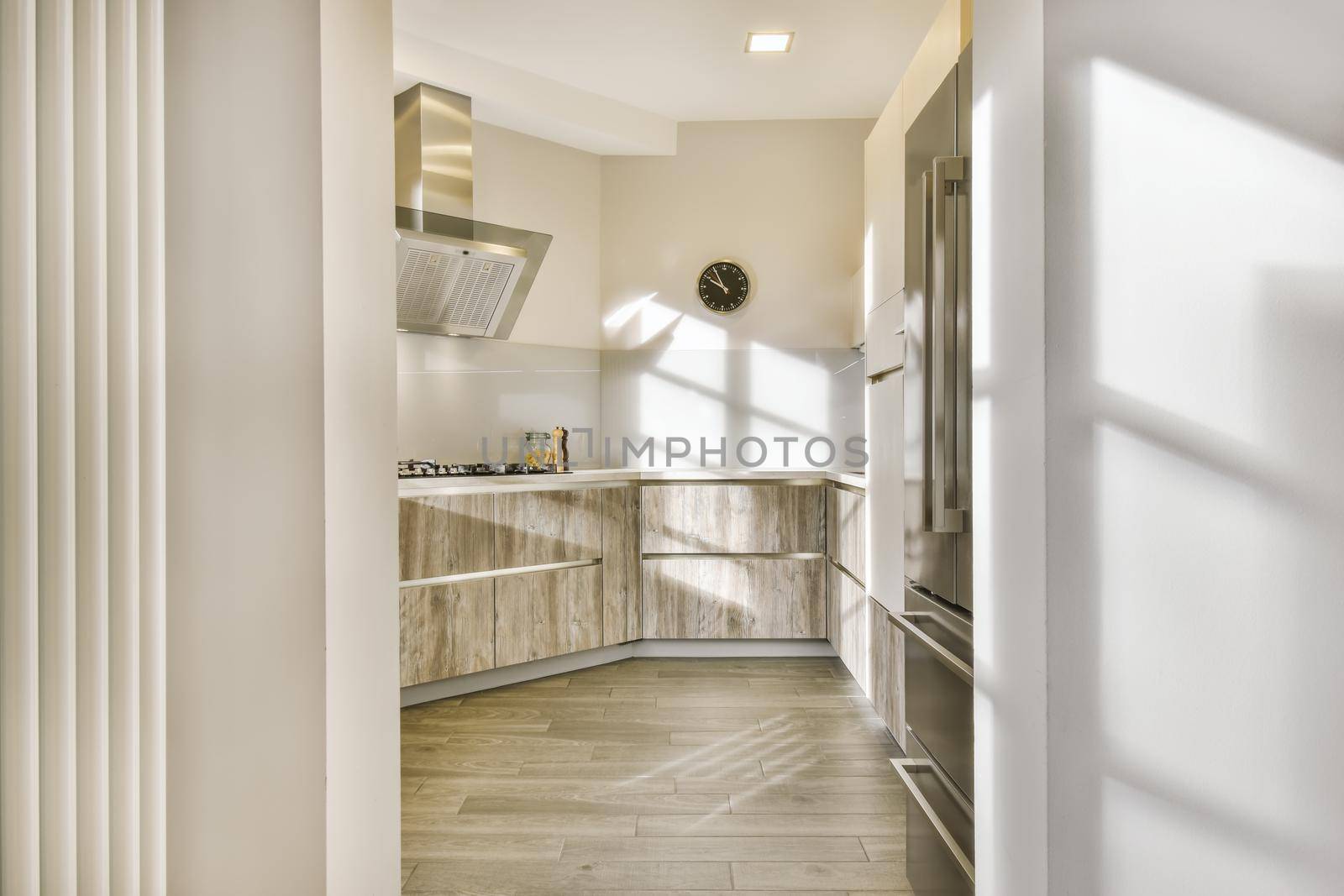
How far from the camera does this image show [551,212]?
4.19 metres

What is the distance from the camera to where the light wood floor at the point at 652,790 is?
1.84 metres

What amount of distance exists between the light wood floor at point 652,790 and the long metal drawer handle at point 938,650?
2.08 feet

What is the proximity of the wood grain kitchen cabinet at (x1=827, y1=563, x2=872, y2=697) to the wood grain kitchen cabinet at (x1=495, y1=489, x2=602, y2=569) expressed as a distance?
1.16 metres

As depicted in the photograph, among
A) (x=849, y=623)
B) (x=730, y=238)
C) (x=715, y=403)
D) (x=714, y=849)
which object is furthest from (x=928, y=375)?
(x=730, y=238)
